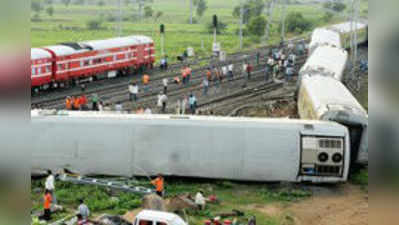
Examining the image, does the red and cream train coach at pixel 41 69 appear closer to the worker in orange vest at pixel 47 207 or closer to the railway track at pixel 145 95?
the railway track at pixel 145 95

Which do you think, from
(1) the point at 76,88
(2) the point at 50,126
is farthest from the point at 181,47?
(2) the point at 50,126

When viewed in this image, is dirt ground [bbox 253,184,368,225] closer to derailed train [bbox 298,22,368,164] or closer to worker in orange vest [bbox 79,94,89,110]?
derailed train [bbox 298,22,368,164]

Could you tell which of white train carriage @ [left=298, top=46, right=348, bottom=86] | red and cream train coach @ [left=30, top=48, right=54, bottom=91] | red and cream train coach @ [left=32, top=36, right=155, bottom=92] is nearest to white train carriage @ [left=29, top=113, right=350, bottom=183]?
white train carriage @ [left=298, top=46, right=348, bottom=86]

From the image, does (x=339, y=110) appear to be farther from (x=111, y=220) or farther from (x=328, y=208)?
(x=111, y=220)

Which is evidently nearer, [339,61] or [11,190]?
[11,190]

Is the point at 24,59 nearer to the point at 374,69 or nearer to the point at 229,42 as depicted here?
the point at 374,69

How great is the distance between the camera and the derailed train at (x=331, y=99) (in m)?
21.9

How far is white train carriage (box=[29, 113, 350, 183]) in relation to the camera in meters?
20.9

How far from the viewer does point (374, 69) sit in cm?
377

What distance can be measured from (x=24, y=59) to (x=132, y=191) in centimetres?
1581

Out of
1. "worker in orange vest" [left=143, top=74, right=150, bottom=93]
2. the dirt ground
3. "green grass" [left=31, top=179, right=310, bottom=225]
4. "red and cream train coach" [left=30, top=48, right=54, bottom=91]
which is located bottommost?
the dirt ground

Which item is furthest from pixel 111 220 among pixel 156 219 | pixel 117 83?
pixel 117 83

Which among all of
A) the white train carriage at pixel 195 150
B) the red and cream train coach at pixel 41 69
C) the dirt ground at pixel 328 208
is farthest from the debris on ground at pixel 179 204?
the red and cream train coach at pixel 41 69

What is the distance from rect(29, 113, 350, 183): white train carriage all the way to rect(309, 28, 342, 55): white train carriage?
2555 cm
